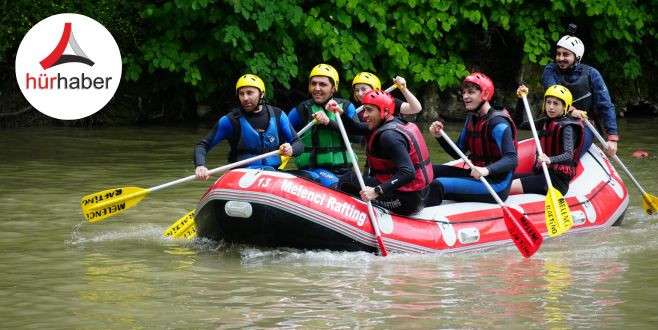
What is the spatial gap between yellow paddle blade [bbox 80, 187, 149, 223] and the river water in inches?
8.2

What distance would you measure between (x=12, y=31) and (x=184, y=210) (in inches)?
219

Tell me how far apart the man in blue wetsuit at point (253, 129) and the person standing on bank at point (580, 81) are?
8.52 ft

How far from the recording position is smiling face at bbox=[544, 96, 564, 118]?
993 cm

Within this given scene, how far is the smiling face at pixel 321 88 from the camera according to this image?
30.9ft

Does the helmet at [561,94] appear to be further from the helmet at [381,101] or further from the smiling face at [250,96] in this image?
the smiling face at [250,96]

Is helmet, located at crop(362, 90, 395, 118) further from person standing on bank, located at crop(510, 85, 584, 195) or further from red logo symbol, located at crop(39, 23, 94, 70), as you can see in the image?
red logo symbol, located at crop(39, 23, 94, 70)

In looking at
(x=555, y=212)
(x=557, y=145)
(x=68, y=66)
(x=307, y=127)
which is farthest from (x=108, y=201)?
(x=68, y=66)

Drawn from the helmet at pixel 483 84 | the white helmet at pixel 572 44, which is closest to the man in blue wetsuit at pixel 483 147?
the helmet at pixel 483 84

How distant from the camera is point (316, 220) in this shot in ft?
27.4

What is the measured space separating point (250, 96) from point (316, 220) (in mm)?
1243

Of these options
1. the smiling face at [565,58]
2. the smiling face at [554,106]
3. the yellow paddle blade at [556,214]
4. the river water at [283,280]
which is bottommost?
the river water at [283,280]

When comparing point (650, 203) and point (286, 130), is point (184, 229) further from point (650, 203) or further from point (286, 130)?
point (650, 203)

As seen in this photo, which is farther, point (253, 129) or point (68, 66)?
point (68, 66)

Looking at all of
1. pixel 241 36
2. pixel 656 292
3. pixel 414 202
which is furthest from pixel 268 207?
pixel 241 36
